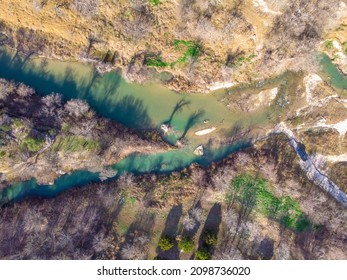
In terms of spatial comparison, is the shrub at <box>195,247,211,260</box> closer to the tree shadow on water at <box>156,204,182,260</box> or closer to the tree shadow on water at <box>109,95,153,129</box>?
the tree shadow on water at <box>156,204,182,260</box>

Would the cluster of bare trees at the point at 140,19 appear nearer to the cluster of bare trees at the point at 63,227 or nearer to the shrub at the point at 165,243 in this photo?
the cluster of bare trees at the point at 63,227

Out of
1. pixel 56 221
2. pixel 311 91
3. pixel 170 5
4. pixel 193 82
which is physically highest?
pixel 170 5

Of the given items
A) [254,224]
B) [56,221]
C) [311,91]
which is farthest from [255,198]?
[56,221]

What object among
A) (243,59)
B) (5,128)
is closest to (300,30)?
(243,59)

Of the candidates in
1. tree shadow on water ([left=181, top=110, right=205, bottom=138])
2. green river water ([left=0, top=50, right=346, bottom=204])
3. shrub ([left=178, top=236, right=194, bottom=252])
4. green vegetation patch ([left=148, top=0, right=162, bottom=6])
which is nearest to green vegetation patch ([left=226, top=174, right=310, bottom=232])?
green river water ([left=0, top=50, right=346, bottom=204])

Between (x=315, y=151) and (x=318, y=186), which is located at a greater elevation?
(x=315, y=151)
